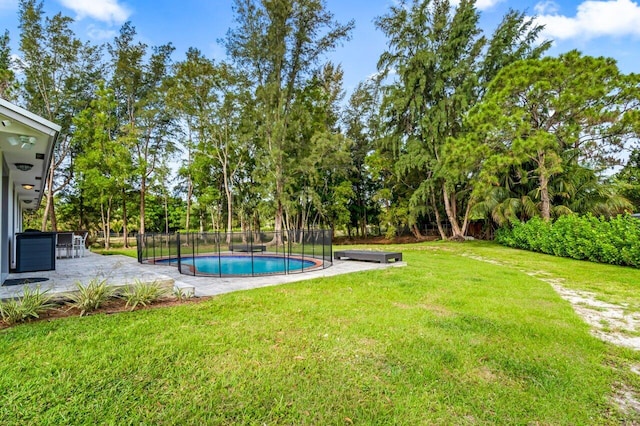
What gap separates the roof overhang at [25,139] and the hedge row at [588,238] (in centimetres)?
Result: 1215

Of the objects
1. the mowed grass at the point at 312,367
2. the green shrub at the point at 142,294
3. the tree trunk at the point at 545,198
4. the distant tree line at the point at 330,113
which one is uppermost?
the distant tree line at the point at 330,113

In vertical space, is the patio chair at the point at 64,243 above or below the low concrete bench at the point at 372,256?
above

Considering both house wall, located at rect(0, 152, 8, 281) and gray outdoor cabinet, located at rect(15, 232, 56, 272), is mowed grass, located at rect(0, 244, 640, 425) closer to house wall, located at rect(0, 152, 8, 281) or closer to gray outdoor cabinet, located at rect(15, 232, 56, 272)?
house wall, located at rect(0, 152, 8, 281)

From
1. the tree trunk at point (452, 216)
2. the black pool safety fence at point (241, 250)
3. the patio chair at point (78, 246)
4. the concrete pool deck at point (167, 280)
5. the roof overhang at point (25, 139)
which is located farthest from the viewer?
the tree trunk at point (452, 216)

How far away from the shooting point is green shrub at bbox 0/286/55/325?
Answer: 10.5ft

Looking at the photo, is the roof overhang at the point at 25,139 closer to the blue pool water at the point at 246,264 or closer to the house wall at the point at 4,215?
the house wall at the point at 4,215

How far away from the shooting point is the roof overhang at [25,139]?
3568 millimetres

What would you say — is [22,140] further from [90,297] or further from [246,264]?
[246,264]

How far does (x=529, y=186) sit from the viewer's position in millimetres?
14789

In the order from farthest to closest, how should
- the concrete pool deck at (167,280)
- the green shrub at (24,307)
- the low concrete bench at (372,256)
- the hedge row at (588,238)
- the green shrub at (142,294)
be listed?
the low concrete bench at (372,256), the hedge row at (588,238), the concrete pool deck at (167,280), the green shrub at (142,294), the green shrub at (24,307)

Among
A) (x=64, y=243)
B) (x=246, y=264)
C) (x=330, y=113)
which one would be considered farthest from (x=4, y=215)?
(x=330, y=113)

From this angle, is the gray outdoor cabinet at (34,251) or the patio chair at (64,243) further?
the patio chair at (64,243)

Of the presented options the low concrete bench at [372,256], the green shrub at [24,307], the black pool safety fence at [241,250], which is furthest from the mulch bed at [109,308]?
the low concrete bench at [372,256]

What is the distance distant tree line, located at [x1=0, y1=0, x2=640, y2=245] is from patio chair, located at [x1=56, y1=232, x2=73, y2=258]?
5734 millimetres
